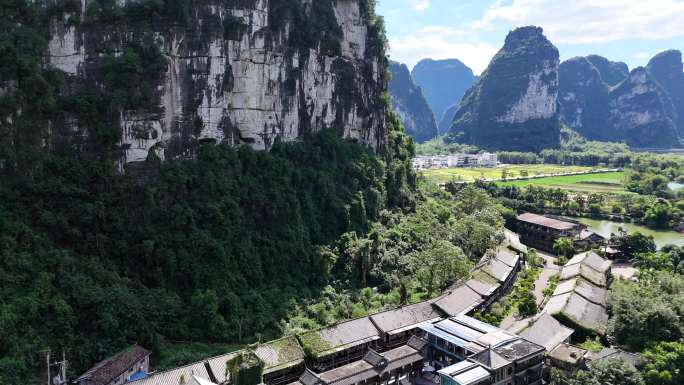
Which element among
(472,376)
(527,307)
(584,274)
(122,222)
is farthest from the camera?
(584,274)

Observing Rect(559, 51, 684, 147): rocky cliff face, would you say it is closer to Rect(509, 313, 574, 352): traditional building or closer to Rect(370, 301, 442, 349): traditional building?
Rect(509, 313, 574, 352): traditional building

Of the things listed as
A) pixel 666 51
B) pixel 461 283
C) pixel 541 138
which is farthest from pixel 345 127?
pixel 666 51

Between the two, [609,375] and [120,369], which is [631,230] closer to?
[609,375]

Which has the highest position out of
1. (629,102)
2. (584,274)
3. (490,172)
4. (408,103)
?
(408,103)

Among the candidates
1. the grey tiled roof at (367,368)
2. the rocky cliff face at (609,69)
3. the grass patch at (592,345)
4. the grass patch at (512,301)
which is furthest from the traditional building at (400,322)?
the rocky cliff face at (609,69)

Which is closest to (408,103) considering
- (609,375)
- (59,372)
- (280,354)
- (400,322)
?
(400,322)

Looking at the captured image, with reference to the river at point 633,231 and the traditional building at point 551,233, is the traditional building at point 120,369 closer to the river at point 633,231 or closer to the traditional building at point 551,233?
the traditional building at point 551,233

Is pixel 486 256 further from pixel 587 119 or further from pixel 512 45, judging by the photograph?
pixel 587 119
